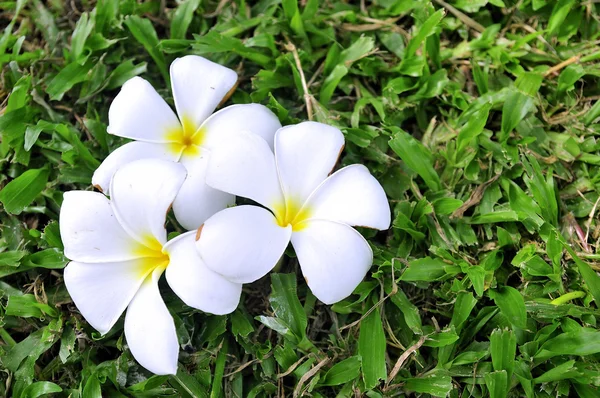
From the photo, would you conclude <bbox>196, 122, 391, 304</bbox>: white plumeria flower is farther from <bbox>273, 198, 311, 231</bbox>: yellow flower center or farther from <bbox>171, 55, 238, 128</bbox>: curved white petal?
<bbox>171, 55, 238, 128</bbox>: curved white petal

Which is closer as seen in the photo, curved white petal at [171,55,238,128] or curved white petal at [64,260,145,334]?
curved white petal at [64,260,145,334]

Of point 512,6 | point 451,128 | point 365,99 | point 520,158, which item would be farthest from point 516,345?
point 512,6

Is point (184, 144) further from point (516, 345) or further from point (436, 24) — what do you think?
point (516, 345)

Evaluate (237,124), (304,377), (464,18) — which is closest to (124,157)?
(237,124)

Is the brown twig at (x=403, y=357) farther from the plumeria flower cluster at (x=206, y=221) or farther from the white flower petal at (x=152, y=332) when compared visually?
the white flower petal at (x=152, y=332)

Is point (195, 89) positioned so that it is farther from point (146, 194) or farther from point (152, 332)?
point (152, 332)

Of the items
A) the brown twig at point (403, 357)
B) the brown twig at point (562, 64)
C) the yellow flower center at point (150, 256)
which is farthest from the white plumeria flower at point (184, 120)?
the brown twig at point (562, 64)

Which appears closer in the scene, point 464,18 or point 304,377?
point 304,377

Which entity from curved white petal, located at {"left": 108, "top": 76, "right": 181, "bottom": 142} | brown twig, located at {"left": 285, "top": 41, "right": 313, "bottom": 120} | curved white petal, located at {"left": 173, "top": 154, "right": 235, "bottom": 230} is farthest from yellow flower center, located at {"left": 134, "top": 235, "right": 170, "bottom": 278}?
brown twig, located at {"left": 285, "top": 41, "right": 313, "bottom": 120}
